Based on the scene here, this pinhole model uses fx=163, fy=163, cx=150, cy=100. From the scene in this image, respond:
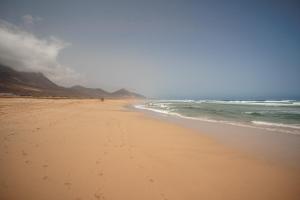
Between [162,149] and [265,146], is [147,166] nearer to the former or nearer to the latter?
[162,149]

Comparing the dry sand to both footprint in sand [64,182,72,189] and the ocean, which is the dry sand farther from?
the ocean

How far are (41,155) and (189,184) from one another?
4662 millimetres

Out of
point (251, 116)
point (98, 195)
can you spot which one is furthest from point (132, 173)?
point (251, 116)

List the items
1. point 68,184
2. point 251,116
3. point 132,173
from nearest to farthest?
point 68,184, point 132,173, point 251,116

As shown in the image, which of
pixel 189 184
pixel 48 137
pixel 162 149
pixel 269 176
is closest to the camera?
pixel 189 184

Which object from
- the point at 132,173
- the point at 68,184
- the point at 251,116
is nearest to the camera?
the point at 68,184

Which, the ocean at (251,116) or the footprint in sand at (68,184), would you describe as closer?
the footprint in sand at (68,184)

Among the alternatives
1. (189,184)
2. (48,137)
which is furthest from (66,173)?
(48,137)

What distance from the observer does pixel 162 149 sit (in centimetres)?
671

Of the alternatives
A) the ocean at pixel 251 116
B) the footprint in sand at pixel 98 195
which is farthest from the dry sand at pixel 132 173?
the ocean at pixel 251 116

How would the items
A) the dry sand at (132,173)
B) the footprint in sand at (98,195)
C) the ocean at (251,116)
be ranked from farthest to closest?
the ocean at (251,116) < the dry sand at (132,173) < the footprint in sand at (98,195)

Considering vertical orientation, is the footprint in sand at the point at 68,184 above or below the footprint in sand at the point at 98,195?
above

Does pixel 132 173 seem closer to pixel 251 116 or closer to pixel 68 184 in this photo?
pixel 68 184

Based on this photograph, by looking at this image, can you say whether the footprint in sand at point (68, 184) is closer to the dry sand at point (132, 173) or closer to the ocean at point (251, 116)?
the dry sand at point (132, 173)
